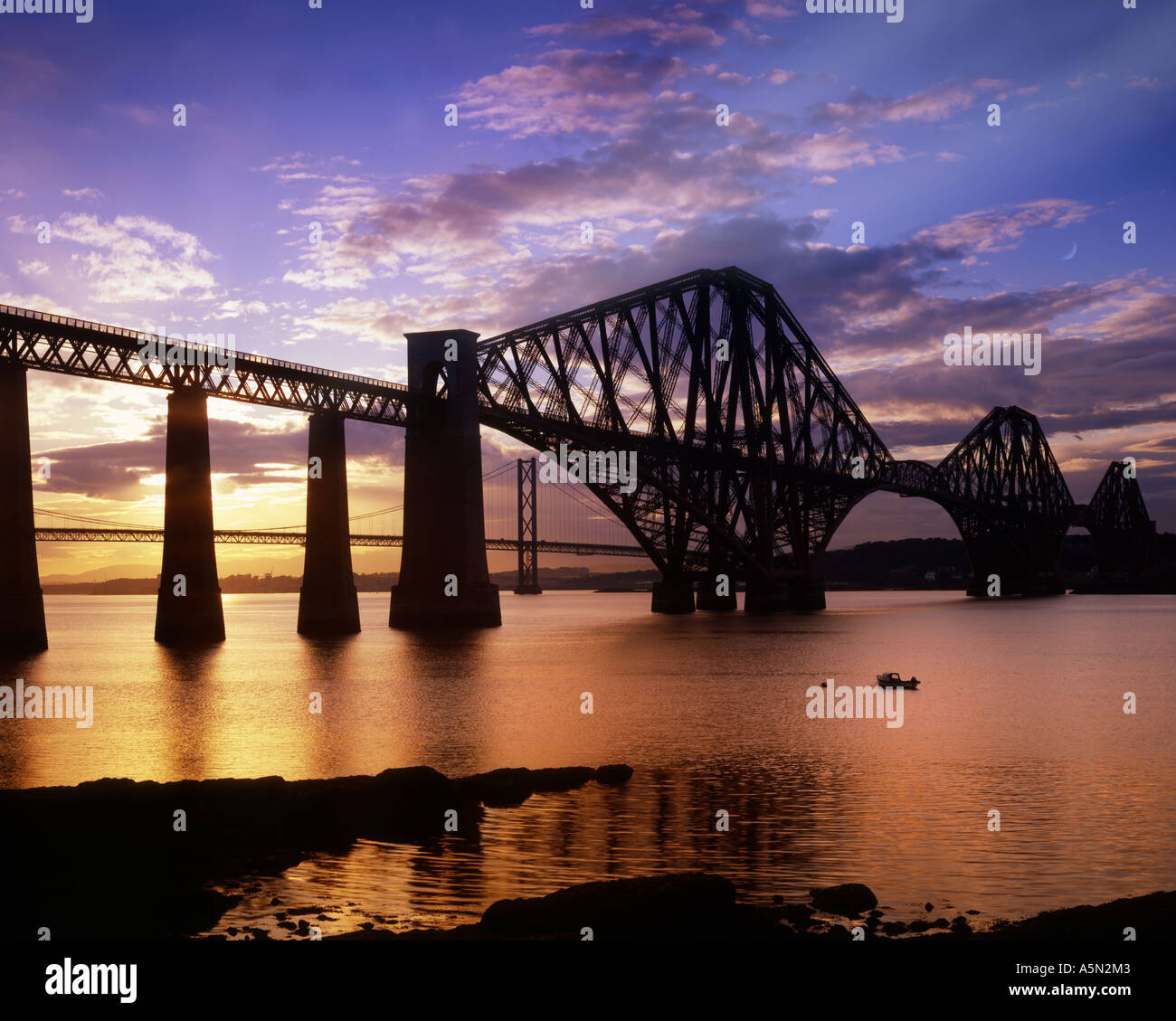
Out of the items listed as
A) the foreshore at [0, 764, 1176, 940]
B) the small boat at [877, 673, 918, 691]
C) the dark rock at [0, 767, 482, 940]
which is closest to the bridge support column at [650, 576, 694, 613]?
the small boat at [877, 673, 918, 691]

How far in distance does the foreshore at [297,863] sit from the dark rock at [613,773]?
1.53m

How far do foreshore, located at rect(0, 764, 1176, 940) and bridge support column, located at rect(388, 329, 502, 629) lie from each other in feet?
174

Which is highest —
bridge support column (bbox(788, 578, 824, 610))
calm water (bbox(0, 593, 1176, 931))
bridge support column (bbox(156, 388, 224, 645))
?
bridge support column (bbox(156, 388, 224, 645))

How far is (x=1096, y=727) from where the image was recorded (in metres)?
36.3

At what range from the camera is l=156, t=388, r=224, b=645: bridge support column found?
2330 inches

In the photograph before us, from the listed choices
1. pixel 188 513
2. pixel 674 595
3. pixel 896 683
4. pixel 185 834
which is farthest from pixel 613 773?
pixel 674 595

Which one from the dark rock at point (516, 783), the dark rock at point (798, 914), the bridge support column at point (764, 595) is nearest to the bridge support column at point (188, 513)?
the dark rock at point (516, 783)

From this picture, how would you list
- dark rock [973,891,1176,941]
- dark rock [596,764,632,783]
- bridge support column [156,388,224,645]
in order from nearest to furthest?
dark rock [973,891,1176,941] < dark rock [596,764,632,783] < bridge support column [156,388,224,645]

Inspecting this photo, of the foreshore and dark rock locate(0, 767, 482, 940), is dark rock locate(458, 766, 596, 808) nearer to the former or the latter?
the foreshore

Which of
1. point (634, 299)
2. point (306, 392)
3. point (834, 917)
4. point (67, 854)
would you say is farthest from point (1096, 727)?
point (634, 299)

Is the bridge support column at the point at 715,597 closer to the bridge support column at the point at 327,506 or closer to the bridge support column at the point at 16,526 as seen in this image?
the bridge support column at the point at 327,506

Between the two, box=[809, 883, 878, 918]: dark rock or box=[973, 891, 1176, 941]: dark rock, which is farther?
box=[809, 883, 878, 918]: dark rock
